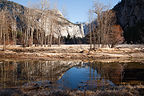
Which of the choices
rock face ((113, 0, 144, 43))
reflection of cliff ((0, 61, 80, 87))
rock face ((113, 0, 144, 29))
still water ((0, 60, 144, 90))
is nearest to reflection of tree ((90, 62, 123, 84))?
still water ((0, 60, 144, 90))

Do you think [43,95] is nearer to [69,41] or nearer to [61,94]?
[61,94]

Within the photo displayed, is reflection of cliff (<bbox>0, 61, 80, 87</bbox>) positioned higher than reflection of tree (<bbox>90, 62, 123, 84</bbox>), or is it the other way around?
reflection of cliff (<bbox>0, 61, 80, 87</bbox>)

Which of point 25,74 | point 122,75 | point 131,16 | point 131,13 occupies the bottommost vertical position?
point 122,75

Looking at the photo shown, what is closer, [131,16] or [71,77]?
[71,77]

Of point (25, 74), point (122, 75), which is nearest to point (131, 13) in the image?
point (122, 75)

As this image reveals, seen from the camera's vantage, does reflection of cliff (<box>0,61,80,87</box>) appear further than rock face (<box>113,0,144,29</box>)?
No

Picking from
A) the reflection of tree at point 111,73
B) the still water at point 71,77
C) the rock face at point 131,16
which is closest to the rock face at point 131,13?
the rock face at point 131,16

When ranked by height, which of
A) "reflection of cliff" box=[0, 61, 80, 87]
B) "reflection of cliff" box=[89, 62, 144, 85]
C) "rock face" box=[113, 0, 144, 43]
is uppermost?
"rock face" box=[113, 0, 144, 43]

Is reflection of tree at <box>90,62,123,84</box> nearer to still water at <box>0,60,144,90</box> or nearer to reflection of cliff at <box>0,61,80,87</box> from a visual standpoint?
still water at <box>0,60,144,90</box>

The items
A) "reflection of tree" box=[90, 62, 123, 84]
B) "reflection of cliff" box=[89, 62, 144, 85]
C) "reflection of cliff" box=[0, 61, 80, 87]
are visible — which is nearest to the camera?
"reflection of cliff" box=[0, 61, 80, 87]

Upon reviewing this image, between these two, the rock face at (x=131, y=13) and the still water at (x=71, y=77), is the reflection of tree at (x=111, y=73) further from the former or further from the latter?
the rock face at (x=131, y=13)

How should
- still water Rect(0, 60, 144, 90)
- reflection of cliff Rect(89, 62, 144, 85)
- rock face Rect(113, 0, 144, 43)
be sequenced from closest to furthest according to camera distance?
still water Rect(0, 60, 144, 90), reflection of cliff Rect(89, 62, 144, 85), rock face Rect(113, 0, 144, 43)

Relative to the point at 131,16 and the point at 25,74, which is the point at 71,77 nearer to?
the point at 25,74

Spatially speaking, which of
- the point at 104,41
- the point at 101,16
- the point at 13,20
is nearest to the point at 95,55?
the point at 104,41
